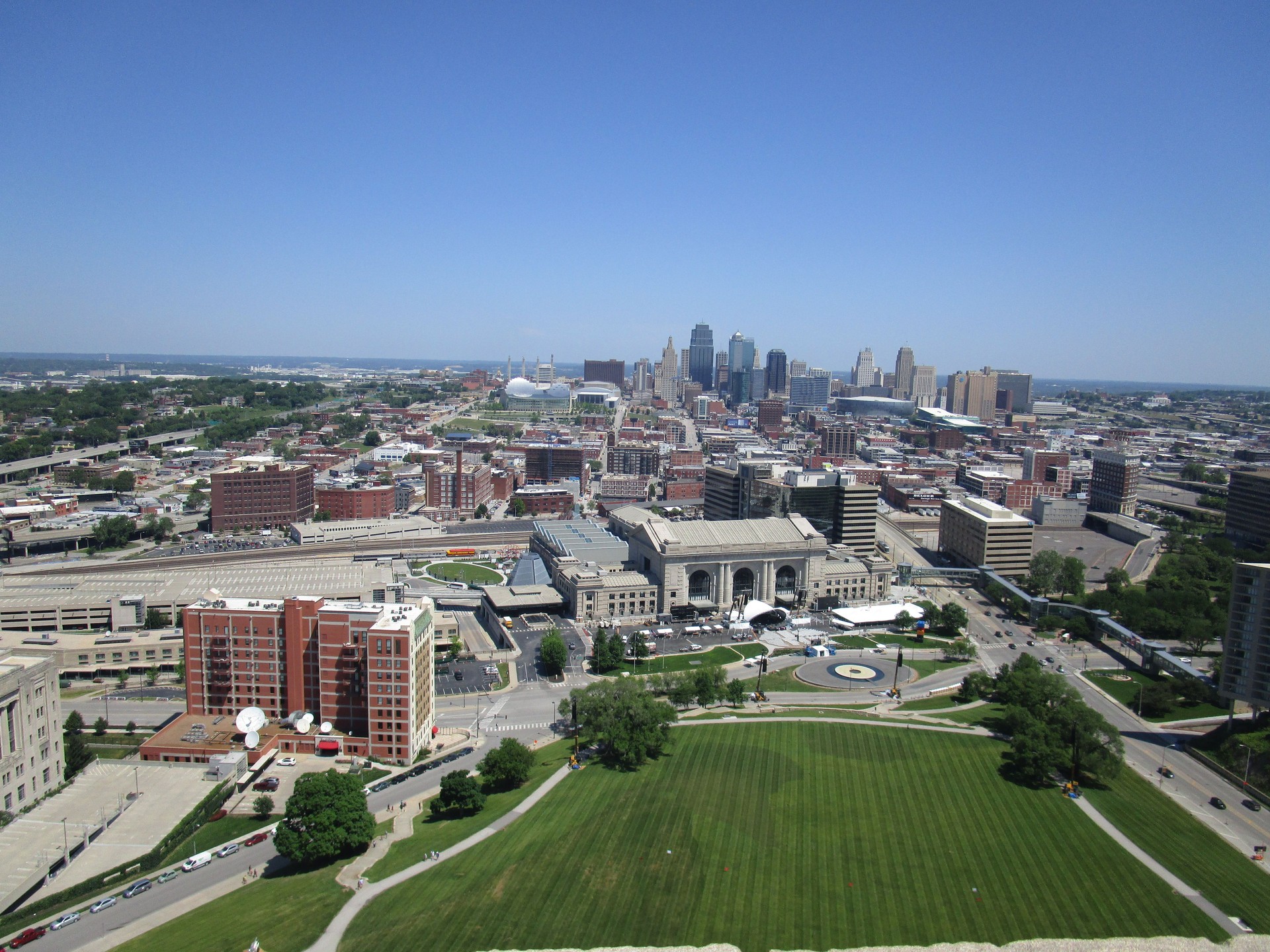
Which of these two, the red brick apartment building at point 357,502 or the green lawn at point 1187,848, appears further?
the red brick apartment building at point 357,502

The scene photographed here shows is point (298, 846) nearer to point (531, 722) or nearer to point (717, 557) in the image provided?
point (531, 722)

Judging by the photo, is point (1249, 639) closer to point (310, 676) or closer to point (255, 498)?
point (310, 676)

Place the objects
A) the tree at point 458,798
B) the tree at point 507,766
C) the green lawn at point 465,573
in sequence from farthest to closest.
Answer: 1. the green lawn at point 465,573
2. the tree at point 507,766
3. the tree at point 458,798

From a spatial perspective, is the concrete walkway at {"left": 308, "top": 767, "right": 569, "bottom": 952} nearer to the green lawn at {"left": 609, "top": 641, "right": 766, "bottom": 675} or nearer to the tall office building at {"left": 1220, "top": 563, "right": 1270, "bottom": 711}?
the green lawn at {"left": 609, "top": 641, "right": 766, "bottom": 675}

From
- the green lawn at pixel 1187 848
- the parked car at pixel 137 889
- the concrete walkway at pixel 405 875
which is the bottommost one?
the parked car at pixel 137 889

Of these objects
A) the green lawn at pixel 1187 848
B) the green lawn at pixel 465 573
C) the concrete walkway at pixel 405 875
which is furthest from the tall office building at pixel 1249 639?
the green lawn at pixel 465 573

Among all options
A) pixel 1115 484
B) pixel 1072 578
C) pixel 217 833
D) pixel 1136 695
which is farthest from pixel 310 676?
pixel 1115 484

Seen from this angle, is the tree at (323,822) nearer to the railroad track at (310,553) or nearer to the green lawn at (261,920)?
the green lawn at (261,920)

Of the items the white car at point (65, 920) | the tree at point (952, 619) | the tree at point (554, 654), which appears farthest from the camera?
the tree at point (952, 619)

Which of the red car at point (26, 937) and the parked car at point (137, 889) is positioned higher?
the red car at point (26, 937)
